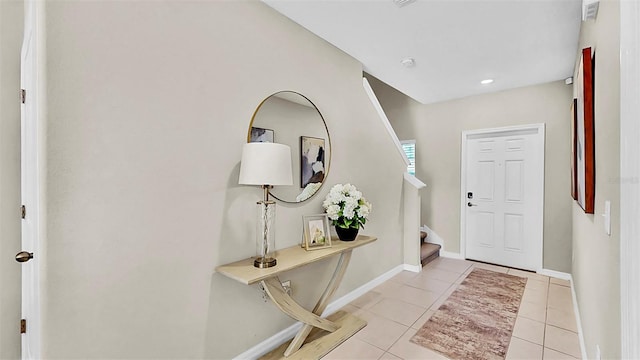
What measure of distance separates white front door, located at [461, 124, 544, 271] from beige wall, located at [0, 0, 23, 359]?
4713mm

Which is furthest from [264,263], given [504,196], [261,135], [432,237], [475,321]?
[504,196]

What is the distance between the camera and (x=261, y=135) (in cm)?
203

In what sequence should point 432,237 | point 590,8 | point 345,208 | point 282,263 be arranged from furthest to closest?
point 432,237
point 345,208
point 282,263
point 590,8

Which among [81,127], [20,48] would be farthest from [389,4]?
[20,48]

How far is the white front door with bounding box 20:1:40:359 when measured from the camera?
1241 mm

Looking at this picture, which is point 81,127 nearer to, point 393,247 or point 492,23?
point 492,23

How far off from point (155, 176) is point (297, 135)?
1.10m

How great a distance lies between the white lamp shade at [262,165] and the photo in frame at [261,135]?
0.25 m

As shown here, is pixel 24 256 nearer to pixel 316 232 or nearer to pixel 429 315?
pixel 316 232

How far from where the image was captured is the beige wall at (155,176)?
4.12 feet

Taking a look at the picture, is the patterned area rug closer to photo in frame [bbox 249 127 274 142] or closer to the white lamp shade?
the white lamp shade

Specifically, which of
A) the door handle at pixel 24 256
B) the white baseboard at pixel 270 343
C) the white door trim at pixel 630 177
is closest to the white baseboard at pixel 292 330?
the white baseboard at pixel 270 343

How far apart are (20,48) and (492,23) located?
3.18 metres

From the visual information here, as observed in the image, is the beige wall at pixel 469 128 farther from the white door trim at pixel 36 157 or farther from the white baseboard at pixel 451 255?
the white door trim at pixel 36 157
